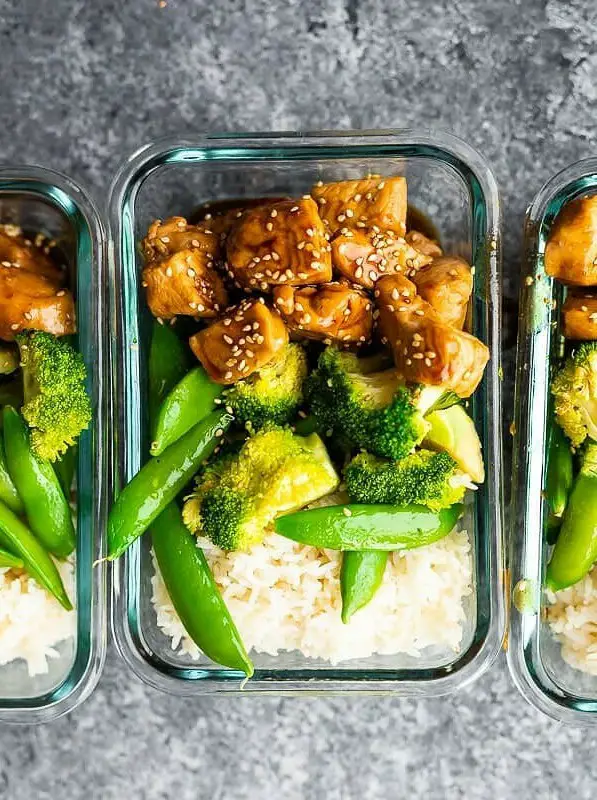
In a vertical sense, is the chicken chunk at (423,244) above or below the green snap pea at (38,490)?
above

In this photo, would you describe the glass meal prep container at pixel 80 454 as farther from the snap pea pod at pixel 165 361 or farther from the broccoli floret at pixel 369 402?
the broccoli floret at pixel 369 402

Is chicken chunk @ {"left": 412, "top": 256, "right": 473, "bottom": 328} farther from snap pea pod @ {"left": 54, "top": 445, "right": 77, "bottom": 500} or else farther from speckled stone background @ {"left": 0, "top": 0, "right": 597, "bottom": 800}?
snap pea pod @ {"left": 54, "top": 445, "right": 77, "bottom": 500}

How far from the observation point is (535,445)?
2078 mm

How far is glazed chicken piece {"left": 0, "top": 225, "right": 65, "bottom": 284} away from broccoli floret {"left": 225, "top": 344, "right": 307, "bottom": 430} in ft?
1.85

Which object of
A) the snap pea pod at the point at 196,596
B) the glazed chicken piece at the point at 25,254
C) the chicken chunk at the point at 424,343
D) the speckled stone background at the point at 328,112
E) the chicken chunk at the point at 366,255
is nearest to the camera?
the chicken chunk at the point at 424,343

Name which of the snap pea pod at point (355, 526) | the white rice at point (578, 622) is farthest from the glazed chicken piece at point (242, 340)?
the white rice at point (578, 622)

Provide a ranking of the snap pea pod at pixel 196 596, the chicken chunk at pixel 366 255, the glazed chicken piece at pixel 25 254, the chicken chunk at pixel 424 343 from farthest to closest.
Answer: the glazed chicken piece at pixel 25 254 → the snap pea pod at pixel 196 596 → the chicken chunk at pixel 366 255 → the chicken chunk at pixel 424 343

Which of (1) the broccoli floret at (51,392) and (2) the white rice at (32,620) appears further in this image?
(2) the white rice at (32,620)

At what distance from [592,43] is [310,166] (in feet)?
2.81

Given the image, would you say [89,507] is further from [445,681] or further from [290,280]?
[445,681]

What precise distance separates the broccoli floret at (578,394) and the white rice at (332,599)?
358mm

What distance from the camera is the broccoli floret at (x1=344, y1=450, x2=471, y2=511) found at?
1929 millimetres

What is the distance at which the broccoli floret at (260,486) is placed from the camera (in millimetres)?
1932

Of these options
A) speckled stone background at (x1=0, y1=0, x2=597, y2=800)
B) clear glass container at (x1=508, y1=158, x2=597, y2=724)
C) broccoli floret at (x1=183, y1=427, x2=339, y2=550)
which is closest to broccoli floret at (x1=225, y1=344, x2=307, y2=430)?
broccoli floret at (x1=183, y1=427, x2=339, y2=550)
